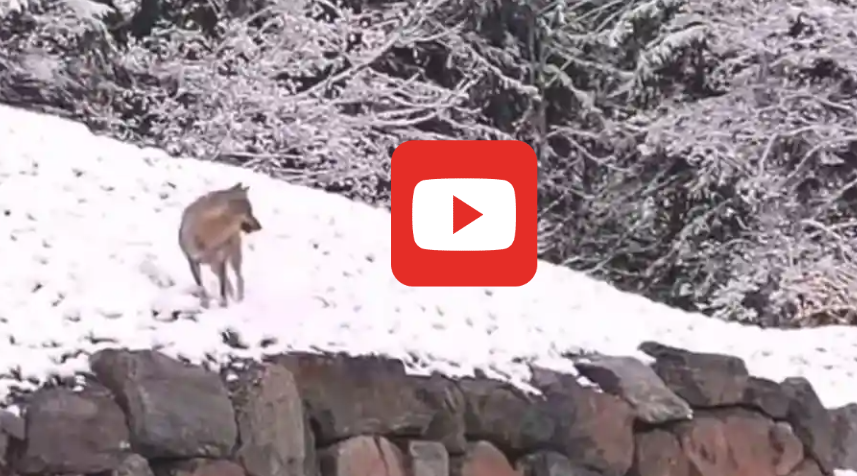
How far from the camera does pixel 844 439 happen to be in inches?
154

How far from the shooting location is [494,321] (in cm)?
347

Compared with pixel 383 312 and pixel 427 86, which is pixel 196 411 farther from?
pixel 427 86

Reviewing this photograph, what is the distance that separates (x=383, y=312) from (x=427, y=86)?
2386 millimetres

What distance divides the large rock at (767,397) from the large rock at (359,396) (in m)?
1.40

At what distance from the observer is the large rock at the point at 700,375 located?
3.56 meters

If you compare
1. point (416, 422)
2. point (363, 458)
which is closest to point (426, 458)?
point (416, 422)

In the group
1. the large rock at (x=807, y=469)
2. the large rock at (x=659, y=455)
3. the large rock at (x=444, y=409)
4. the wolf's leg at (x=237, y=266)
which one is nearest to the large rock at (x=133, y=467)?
the wolf's leg at (x=237, y=266)

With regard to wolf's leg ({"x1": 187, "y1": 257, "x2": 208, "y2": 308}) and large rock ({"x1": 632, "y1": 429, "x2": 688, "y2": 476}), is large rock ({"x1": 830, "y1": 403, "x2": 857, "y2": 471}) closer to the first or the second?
large rock ({"x1": 632, "y1": 429, "x2": 688, "y2": 476})

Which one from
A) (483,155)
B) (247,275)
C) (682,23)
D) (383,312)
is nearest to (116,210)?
(247,275)

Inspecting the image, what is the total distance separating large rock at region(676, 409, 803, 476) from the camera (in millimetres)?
3494

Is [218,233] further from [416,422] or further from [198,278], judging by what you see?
[416,422]

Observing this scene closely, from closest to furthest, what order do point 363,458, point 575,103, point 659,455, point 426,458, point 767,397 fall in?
point 363,458 → point 426,458 → point 659,455 → point 767,397 → point 575,103

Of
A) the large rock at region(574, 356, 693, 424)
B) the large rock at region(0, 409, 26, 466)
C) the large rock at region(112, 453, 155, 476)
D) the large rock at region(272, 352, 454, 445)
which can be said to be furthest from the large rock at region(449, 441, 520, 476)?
the large rock at region(0, 409, 26, 466)

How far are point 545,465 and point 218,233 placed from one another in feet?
4.15
